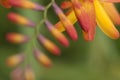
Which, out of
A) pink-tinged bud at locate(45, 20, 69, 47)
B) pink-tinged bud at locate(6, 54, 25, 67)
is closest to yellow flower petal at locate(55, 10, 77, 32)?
pink-tinged bud at locate(45, 20, 69, 47)

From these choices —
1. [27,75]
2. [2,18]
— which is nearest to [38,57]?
[27,75]

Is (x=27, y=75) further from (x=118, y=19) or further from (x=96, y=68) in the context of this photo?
(x=96, y=68)

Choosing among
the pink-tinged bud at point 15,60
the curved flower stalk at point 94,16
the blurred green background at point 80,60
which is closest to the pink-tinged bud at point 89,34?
the curved flower stalk at point 94,16

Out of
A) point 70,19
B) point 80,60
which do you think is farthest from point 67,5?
point 80,60

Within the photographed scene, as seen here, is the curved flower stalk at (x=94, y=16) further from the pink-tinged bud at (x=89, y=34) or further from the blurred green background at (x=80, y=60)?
the blurred green background at (x=80, y=60)

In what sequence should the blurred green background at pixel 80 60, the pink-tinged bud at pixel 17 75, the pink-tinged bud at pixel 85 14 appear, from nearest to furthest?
1. the pink-tinged bud at pixel 85 14
2. the pink-tinged bud at pixel 17 75
3. the blurred green background at pixel 80 60

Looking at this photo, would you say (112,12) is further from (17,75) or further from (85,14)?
(17,75)

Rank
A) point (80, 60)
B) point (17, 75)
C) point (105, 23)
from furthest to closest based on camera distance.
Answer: point (80, 60)
point (17, 75)
point (105, 23)
